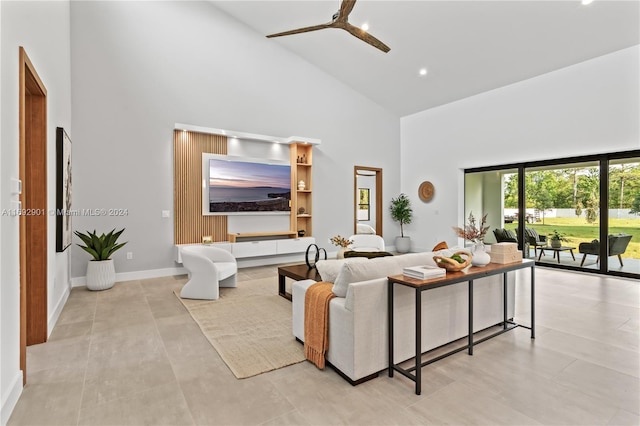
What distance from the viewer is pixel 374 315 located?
2.25 meters

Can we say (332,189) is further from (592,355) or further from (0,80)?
(0,80)

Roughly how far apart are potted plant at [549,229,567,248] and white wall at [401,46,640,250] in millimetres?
1495

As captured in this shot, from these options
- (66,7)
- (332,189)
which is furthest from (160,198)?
(332,189)

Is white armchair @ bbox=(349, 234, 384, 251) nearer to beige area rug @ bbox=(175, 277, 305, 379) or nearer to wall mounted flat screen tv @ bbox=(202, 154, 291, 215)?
beige area rug @ bbox=(175, 277, 305, 379)

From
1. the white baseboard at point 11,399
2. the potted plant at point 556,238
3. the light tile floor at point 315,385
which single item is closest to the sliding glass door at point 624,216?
the potted plant at point 556,238

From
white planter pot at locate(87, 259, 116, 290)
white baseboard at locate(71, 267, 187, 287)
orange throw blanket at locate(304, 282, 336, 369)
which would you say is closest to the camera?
orange throw blanket at locate(304, 282, 336, 369)

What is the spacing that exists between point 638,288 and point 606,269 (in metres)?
0.94

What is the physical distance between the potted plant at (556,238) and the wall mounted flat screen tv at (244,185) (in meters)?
5.30

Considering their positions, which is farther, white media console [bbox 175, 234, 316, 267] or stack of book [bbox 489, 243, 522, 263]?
white media console [bbox 175, 234, 316, 267]

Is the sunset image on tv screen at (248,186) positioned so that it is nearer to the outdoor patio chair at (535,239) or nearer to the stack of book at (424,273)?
the stack of book at (424,273)

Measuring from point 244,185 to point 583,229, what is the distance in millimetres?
6385

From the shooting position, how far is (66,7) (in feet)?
15.3

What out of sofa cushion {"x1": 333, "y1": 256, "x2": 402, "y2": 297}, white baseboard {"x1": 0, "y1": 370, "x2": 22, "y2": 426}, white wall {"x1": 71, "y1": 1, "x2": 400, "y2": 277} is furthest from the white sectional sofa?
white wall {"x1": 71, "y1": 1, "x2": 400, "y2": 277}

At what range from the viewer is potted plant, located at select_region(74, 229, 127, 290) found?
4.72m
